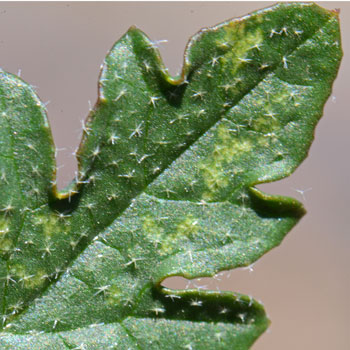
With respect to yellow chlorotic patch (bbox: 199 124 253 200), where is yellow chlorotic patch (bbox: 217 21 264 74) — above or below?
above

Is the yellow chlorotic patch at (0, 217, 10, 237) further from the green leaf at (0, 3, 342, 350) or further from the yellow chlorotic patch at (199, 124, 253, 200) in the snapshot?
the yellow chlorotic patch at (199, 124, 253, 200)

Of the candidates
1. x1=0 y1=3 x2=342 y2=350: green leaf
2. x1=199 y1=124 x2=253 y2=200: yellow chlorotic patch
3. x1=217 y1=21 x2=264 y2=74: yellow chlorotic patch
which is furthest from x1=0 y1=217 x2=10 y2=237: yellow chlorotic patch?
x1=217 y1=21 x2=264 y2=74: yellow chlorotic patch

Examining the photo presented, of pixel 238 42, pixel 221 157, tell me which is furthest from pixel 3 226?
pixel 238 42

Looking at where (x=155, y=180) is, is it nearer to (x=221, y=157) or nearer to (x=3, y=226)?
(x=221, y=157)

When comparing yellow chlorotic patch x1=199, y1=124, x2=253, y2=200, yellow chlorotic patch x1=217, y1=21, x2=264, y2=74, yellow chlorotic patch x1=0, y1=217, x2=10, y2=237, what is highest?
yellow chlorotic patch x1=217, y1=21, x2=264, y2=74

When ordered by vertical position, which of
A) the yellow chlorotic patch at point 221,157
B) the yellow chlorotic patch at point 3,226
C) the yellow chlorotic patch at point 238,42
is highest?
the yellow chlorotic patch at point 238,42

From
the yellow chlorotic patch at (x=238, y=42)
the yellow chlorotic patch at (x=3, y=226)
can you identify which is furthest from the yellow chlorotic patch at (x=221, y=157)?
the yellow chlorotic patch at (x=3, y=226)

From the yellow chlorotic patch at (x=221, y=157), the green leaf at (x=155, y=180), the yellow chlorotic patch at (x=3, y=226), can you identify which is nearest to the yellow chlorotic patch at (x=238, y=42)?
the green leaf at (x=155, y=180)

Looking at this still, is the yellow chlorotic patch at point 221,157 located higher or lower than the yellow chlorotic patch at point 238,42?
lower

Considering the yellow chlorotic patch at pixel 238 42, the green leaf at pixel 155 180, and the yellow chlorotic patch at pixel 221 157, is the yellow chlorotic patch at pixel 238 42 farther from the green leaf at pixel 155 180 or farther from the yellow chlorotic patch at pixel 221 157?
the yellow chlorotic patch at pixel 221 157

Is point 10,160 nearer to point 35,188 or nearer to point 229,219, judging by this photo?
point 35,188
